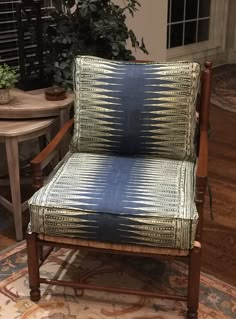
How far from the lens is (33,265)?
1.92 m

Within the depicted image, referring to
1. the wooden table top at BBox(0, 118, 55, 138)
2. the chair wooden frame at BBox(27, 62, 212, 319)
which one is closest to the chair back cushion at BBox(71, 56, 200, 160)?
the chair wooden frame at BBox(27, 62, 212, 319)

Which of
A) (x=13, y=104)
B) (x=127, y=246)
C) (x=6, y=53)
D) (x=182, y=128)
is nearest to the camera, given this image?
(x=127, y=246)

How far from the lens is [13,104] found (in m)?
2.46

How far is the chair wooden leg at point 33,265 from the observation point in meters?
1.87

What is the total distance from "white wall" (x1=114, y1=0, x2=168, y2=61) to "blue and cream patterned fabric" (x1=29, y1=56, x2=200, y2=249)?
1.83m

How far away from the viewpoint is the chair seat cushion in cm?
174

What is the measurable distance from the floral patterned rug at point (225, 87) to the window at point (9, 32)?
2024mm

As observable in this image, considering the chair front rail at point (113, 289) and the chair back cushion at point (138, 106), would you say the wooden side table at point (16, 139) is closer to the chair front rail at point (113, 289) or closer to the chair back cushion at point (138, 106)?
the chair back cushion at point (138, 106)

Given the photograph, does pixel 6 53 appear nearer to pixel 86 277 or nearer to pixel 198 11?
pixel 86 277

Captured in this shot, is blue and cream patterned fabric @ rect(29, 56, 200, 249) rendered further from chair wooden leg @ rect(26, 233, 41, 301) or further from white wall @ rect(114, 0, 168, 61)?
white wall @ rect(114, 0, 168, 61)

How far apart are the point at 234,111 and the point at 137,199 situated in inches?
104

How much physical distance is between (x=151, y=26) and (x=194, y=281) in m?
2.71

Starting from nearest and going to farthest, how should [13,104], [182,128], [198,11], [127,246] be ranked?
[127,246] < [182,128] < [13,104] < [198,11]

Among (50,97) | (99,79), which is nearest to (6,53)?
→ (50,97)
